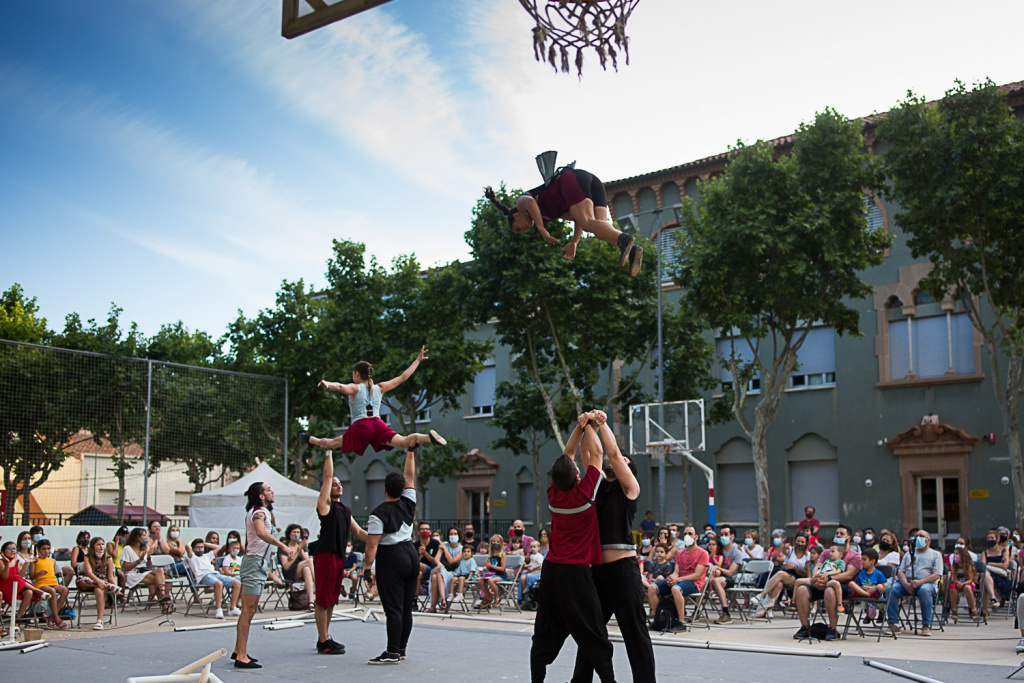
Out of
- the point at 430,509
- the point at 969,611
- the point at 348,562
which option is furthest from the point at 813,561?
the point at 430,509

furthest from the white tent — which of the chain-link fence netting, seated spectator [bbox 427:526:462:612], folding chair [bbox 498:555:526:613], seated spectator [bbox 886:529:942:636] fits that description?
seated spectator [bbox 886:529:942:636]

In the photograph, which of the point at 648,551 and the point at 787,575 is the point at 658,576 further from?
the point at 648,551

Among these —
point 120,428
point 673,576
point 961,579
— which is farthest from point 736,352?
point 120,428

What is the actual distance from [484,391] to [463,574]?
64.0 ft

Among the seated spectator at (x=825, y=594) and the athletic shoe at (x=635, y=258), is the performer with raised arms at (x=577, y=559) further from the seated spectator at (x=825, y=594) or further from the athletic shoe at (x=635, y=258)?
the seated spectator at (x=825, y=594)

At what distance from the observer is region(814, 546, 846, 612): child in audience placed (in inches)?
513

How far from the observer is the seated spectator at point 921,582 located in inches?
537

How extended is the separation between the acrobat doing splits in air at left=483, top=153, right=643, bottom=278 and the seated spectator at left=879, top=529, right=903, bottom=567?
8572 mm

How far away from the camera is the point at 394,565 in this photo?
10281mm

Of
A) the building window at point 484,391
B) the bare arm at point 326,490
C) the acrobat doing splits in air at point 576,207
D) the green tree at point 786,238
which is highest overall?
the green tree at point 786,238

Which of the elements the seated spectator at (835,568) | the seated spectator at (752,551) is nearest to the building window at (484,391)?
the seated spectator at (752,551)

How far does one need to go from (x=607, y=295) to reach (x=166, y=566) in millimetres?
13206

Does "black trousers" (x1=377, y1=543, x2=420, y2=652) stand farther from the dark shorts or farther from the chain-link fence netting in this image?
the chain-link fence netting

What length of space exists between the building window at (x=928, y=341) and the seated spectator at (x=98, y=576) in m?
21.7
